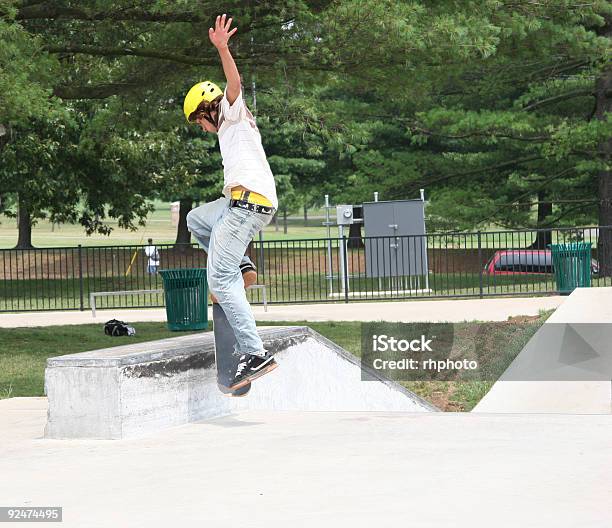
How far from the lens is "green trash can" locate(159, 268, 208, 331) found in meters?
18.0

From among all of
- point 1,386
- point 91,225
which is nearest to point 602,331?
point 1,386

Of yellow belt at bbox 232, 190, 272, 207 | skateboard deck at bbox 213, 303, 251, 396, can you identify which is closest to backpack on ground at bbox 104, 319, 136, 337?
skateboard deck at bbox 213, 303, 251, 396

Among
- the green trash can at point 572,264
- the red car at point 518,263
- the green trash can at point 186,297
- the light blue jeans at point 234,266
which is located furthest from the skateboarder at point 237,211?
the red car at point 518,263

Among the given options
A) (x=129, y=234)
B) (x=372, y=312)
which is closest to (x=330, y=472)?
(x=372, y=312)

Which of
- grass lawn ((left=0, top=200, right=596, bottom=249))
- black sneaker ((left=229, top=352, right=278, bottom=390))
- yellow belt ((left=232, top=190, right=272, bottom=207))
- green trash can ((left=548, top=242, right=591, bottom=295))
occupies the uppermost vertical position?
grass lawn ((left=0, top=200, right=596, bottom=249))

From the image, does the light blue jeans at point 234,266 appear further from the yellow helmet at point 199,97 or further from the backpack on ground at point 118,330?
the backpack on ground at point 118,330

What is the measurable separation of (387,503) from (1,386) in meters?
7.96

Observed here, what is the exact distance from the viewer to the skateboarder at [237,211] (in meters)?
6.62

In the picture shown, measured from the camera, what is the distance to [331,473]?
519 centimetres

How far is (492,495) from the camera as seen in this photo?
15.3 ft

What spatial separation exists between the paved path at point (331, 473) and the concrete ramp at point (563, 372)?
85.4 inches

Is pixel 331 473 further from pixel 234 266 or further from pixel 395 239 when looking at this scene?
pixel 395 239

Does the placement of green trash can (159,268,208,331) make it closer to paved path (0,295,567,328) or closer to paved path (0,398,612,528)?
paved path (0,295,567,328)

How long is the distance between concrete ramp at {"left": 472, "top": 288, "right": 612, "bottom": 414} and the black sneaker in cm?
279
